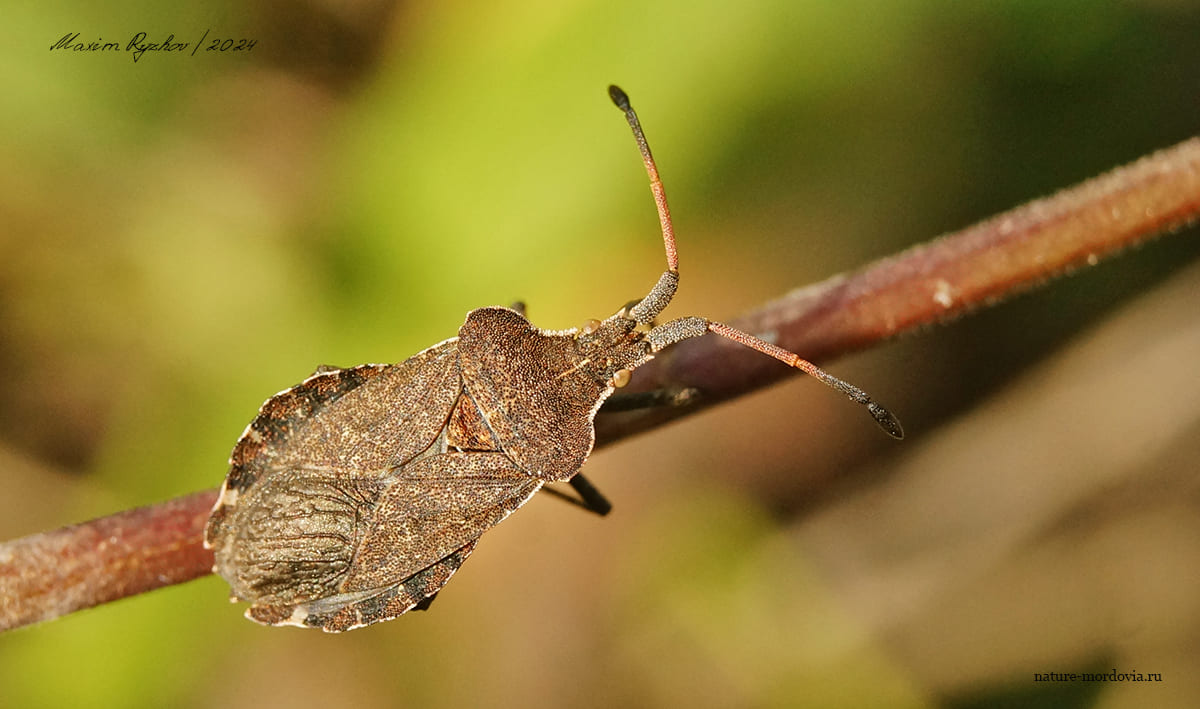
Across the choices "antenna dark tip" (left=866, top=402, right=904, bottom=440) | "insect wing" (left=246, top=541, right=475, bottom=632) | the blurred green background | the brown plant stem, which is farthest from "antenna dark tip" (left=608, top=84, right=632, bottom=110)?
"insect wing" (left=246, top=541, right=475, bottom=632)

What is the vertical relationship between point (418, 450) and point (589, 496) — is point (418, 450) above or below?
below

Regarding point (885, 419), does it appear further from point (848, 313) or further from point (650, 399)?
point (650, 399)

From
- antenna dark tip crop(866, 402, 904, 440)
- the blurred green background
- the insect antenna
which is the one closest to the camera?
the insect antenna

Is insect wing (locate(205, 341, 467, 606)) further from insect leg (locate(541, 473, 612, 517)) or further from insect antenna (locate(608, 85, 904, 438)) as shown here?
insect antenna (locate(608, 85, 904, 438))

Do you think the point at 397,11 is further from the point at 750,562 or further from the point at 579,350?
the point at 750,562

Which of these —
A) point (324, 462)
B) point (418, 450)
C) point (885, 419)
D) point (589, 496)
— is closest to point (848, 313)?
point (885, 419)

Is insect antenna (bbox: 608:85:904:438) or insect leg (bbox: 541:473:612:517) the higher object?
insect antenna (bbox: 608:85:904:438)

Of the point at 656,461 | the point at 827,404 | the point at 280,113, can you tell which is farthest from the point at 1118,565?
the point at 280,113
